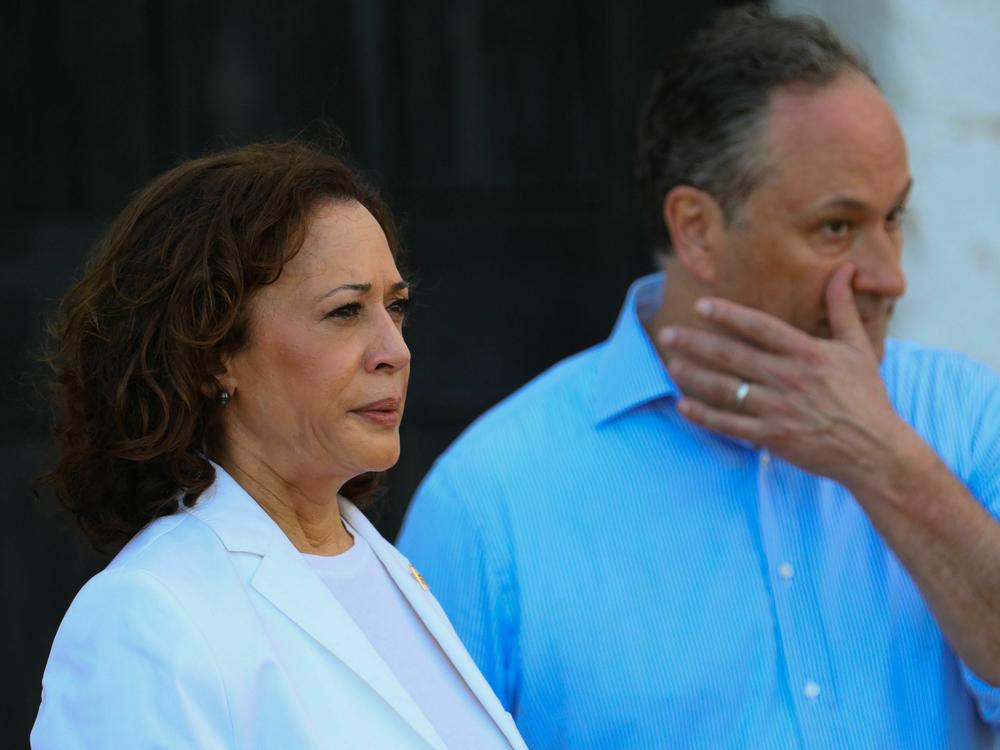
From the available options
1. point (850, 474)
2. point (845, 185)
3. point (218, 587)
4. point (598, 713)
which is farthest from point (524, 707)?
point (845, 185)

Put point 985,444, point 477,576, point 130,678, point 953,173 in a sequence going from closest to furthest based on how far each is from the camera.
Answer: point 130,678 → point 477,576 → point 985,444 → point 953,173

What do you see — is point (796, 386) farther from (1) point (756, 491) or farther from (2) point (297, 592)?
(2) point (297, 592)

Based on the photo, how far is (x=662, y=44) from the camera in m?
3.63

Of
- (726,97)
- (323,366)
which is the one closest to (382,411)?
(323,366)

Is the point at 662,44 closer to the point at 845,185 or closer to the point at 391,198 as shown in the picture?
the point at 391,198

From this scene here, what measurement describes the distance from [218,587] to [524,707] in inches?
31.2

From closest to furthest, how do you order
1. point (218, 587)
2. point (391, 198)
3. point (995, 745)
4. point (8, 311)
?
point (218, 587) < point (995, 745) < point (8, 311) < point (391, 198)

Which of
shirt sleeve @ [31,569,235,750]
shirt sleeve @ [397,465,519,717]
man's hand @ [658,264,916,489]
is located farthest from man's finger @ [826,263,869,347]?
shirt sleeve @ [31,569,235,750]

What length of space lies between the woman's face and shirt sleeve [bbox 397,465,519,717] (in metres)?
0.55

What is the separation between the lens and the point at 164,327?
75.8 inches

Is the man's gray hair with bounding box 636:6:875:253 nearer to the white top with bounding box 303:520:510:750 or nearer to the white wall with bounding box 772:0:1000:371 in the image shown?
the white wall with bounding box 772:0:1000:371

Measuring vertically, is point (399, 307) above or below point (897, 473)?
above

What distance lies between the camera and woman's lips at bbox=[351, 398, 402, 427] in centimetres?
199

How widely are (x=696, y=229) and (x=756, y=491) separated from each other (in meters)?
0.46
